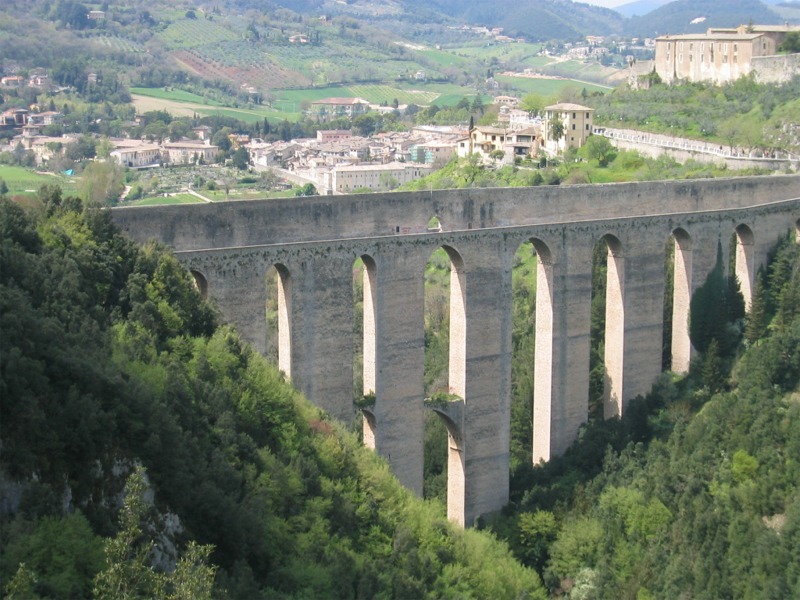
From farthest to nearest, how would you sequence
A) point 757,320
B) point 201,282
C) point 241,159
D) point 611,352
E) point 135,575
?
1. point 241,159
2. point 757,320
3. point 611,352
4. point 201,282
5. point 135,575

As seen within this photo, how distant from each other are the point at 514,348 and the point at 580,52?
16967 centimetres

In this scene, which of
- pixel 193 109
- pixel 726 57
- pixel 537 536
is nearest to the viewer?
pixel 537 536

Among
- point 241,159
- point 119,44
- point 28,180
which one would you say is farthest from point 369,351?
point 119,44

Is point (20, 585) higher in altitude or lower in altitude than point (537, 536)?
higher

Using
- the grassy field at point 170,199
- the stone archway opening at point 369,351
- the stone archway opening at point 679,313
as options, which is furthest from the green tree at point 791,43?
the stone archway opening at point 369,351

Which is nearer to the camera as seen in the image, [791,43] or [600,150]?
[600,150]

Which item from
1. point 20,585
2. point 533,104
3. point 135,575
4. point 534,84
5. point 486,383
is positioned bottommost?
point 486,383

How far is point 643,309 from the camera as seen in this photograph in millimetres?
31828

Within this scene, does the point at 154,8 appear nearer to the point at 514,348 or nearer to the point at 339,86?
the point at 339,86

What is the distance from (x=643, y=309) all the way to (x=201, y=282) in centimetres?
1196

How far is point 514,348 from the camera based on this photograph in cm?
3566

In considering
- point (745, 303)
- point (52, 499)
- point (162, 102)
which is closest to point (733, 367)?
point (745, 303)

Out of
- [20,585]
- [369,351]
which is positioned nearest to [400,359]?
[369,351]

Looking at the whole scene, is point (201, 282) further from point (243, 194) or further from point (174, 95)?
point (174, 95)
